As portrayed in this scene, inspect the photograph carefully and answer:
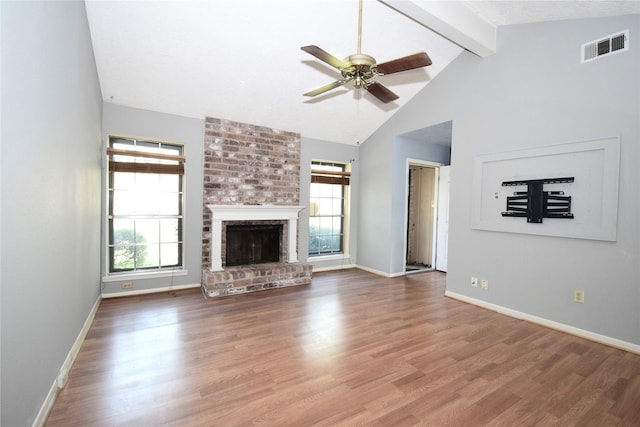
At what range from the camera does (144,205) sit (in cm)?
433

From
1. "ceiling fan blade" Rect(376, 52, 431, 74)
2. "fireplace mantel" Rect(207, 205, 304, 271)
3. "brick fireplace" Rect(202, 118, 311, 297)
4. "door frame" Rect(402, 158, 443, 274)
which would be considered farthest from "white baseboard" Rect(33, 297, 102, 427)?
"door frame" Rect(402, 158, 443, 274)

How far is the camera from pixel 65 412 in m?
1.86

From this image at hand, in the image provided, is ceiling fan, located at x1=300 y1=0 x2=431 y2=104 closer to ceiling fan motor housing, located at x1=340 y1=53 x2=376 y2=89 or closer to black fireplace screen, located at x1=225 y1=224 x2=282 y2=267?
ceiling fan motor housing, located at x1=340 y1=53 x2=376 y2=89

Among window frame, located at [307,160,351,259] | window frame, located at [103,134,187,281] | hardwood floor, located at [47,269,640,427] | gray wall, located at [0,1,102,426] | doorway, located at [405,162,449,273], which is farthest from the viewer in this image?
doorway, located at [405,162,449,273]

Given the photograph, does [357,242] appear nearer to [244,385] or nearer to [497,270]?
[497,270]

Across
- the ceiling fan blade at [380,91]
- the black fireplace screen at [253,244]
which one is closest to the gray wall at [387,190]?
the black fireplace screen at [253,244]

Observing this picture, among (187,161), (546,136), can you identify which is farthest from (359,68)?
(187,161)

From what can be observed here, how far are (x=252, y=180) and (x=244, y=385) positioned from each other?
339cm

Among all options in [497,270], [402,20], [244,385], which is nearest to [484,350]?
[497,270]

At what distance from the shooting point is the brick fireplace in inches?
177

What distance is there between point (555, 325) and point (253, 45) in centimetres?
474

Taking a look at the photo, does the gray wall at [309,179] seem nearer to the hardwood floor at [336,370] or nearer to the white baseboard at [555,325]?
the hardwood floor at [336,370]

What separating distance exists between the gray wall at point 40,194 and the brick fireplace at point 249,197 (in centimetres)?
182

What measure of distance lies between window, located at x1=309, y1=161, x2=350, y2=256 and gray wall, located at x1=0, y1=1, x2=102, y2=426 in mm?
3730
